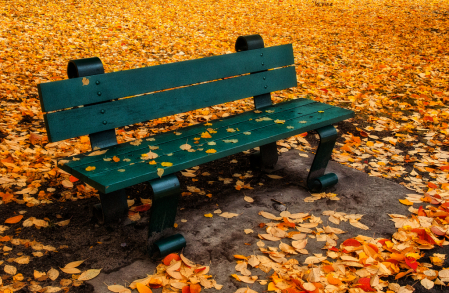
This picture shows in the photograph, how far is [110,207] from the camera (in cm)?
261

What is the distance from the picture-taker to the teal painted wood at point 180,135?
89.6 inches

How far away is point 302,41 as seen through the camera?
25.8 ft

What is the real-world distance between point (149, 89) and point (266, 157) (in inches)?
48.4

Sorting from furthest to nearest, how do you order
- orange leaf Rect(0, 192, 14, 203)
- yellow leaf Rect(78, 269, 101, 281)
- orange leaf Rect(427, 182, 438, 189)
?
orange leaf Rect(427, 182, 438, 189) < orange leaf Rect(0, 192, 14, 203) < yellow leaf Rect(78, 269, 101, 281)

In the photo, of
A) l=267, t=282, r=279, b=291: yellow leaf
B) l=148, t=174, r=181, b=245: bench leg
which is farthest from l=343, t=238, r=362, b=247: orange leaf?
l=148, t=174, r=181, b=245: bench leg

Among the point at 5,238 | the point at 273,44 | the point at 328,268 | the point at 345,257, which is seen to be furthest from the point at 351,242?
the point at 273,44

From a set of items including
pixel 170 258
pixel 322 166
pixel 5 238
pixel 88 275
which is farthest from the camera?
pixel 322 166

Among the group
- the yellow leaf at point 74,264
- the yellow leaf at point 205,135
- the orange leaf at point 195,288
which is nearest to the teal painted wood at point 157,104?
the yellow leaf at point 205,135

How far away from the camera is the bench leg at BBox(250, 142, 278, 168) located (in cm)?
337

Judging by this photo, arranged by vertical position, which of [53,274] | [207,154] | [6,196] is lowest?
[53,274]

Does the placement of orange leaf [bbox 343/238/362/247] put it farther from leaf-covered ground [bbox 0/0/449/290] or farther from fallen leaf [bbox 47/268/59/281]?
fallen leaf [bbox 47/268/59/281]

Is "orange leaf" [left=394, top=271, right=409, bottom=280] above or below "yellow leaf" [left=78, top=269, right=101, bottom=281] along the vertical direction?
below

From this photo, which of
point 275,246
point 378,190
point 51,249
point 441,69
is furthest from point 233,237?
point 441,69

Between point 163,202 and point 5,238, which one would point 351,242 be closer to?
point 163,202
